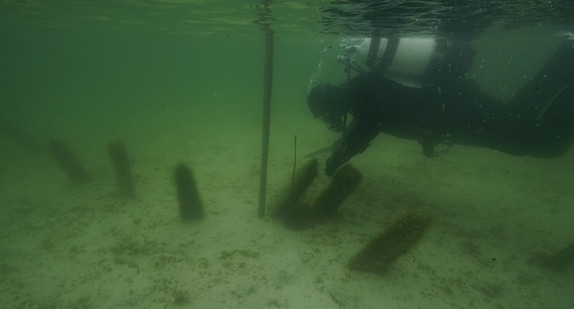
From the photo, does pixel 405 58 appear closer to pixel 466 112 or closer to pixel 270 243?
pixel 466 112

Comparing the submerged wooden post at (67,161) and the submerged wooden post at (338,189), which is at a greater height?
the submerged wooden post at (338,189)

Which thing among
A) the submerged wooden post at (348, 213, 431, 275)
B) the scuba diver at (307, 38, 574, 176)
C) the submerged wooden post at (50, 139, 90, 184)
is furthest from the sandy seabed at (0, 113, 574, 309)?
the scuba diver at (307, 38, 574, 176)

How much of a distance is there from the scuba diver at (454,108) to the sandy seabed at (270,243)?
203 cm

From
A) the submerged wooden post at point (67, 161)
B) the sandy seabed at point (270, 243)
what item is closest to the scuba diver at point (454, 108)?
the sandy seabed at point (270, 243)

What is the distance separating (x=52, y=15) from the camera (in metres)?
16.7

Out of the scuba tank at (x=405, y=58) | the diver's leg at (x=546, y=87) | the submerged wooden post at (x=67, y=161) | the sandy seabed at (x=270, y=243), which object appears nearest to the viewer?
the sandy seabed at (x=270, y=243)

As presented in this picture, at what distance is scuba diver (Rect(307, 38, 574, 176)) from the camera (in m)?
6.25

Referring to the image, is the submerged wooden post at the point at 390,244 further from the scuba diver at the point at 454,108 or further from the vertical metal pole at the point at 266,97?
the vertical metal pole at the point at 266,97

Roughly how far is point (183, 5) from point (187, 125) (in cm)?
844

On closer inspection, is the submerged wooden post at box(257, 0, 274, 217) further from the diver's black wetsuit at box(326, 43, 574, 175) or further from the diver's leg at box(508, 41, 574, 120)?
the diver's leg at box(508, 41, 574, 120)

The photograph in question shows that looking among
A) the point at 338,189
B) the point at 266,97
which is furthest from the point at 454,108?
the point at 266,97

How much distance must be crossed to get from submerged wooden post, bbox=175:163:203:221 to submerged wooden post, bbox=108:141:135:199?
234cm

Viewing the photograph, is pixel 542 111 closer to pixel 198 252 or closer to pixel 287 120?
pixel 198 252

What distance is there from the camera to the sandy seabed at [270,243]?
533 centimetres
